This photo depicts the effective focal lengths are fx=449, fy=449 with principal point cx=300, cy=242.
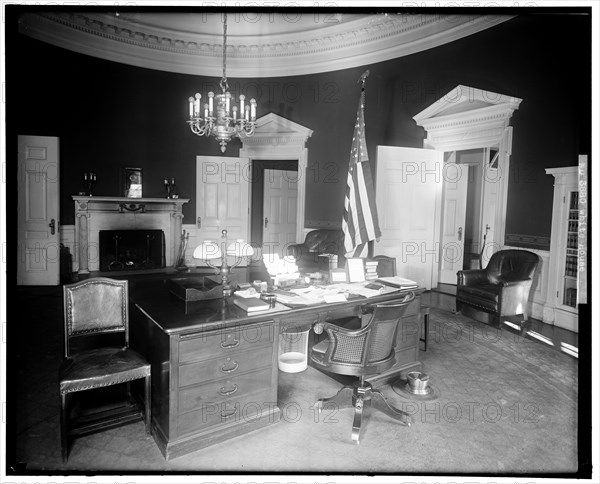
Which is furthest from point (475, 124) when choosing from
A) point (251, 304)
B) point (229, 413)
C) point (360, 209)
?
point (229, 413)

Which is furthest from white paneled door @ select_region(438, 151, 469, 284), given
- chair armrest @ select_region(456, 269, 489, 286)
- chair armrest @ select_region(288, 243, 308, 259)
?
chair armrest @ select_region(288, 243, 308, 259)

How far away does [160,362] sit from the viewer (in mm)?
2682

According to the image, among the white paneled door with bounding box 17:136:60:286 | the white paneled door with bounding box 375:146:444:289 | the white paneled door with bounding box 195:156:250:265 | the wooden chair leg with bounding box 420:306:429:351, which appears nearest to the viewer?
the wooden chair leg with bounding box 420:306:429:351

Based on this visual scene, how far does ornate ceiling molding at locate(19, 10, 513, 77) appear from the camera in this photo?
6.72 meters

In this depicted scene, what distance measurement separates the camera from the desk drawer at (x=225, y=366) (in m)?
2.61

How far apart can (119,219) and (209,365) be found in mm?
5832

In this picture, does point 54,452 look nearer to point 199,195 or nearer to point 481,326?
point 481,326

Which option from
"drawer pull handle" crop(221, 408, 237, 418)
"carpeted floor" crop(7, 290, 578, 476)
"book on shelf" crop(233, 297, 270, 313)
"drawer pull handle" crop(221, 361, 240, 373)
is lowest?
"carpeted floor" crop(7, 290, 578, 476)

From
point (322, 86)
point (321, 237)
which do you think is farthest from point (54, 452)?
point (322, 86)

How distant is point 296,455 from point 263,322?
0.81 metres

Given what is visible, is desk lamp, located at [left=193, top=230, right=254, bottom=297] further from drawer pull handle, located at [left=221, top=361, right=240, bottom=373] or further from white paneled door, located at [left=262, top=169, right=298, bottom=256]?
white paneled door, located at [left=262, top=169, right=298, bottom=256]

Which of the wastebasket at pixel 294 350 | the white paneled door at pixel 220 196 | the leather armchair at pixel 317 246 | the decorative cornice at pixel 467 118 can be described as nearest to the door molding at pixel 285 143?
the white paneled door at pixel 220 196

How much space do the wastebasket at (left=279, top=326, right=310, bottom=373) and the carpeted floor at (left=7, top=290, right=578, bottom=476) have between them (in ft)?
0.28

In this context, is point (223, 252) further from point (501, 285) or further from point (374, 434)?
point (501, 285)
